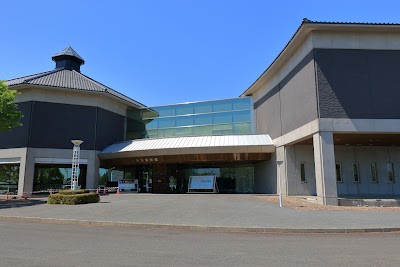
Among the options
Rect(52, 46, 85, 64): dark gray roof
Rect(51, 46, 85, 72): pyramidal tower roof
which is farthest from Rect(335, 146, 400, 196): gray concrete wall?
Rect(52, 46, 85, 64): dark gray roof

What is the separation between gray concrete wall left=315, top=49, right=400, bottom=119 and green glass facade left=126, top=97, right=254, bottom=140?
1200cm

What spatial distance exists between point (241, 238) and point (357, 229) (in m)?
4.05

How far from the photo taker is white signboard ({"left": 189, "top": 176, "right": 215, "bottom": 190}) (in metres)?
31.0

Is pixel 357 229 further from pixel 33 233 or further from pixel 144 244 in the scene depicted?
pixel 33 233

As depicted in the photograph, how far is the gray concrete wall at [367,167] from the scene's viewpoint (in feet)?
78.5

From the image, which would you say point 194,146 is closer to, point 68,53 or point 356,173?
point 356,173

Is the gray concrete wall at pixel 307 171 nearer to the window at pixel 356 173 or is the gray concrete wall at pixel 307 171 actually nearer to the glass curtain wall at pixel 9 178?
the window at pixel 356 173

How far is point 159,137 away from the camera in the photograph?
1325 inches

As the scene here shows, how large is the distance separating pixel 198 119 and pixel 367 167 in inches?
640

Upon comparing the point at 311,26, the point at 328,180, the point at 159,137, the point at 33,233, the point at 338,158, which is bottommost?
the point at 33,233

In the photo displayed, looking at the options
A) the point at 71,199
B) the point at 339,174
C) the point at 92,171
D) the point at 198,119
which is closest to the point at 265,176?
the point at 339,174

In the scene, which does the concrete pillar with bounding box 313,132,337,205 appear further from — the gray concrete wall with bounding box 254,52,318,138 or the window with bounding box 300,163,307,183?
the window with bounding box 300,163,307,183

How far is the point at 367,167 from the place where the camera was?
2447cm

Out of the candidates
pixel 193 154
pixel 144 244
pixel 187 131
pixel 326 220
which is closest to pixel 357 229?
pixel 326 220
